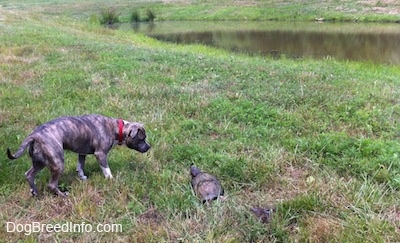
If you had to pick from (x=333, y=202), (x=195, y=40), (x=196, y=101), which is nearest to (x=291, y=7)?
(x=195, y=40)

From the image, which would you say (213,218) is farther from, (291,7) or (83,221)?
(291,7)

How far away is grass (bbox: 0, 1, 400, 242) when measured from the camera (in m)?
4.25

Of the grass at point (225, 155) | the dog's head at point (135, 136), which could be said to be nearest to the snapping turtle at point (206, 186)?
the grass at point (225, 155)

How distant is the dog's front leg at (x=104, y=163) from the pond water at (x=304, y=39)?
15.6 meters

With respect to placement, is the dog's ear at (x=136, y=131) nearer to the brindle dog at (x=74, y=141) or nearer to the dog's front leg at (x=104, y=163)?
the brindle dog at (x=74, y=141)

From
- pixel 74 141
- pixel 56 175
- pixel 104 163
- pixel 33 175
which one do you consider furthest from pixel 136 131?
pixel 33 175

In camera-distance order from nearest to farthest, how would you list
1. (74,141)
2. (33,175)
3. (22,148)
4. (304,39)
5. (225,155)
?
(22,148) < (33,175) < (74,141) < (225,155) < (304,39)

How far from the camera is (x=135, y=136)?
5.36 m

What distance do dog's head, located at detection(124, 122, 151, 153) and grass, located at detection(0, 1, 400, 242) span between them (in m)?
0.36

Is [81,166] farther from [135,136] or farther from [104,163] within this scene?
[135,136]

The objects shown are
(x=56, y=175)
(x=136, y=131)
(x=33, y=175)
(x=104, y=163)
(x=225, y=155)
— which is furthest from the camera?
(x=225, y=155)

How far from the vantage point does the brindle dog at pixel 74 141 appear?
456cm

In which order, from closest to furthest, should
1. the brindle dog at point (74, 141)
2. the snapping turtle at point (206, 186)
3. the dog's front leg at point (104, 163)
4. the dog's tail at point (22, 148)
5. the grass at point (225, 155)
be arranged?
the grass at point (225, 155) < the dog's tail at point (22, 148) < the brindle dog at point (74, 141) < the snapping turtle at point (206, 186) < the dog's front leg at point (104, 163)

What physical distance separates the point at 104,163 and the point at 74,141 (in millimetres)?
474
